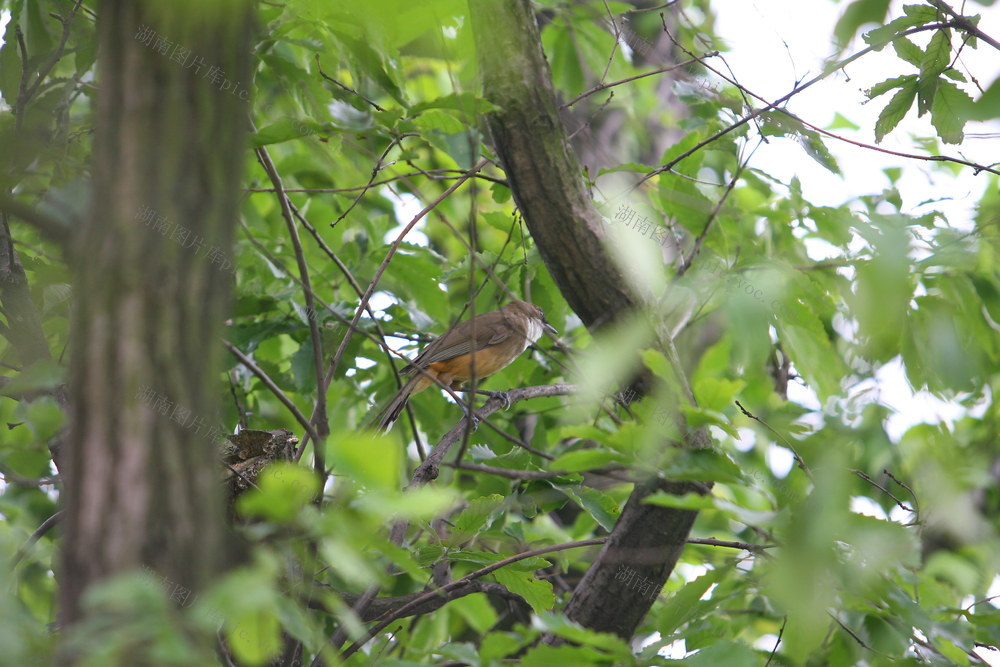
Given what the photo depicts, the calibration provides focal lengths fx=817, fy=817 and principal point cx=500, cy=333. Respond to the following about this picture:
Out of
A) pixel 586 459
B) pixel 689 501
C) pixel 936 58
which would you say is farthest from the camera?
pixel 936 58

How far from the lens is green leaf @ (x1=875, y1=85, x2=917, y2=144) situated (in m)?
2.79

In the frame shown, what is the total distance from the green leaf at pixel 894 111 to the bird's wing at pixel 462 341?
278cm

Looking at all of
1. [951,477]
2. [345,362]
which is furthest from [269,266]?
[951,477]

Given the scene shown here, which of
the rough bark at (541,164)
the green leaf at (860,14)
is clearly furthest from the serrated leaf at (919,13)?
the green leaf at (860,14)

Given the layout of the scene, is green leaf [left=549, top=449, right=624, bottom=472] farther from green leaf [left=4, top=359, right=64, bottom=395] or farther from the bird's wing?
the bird's wing

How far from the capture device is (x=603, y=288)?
2.85 metres

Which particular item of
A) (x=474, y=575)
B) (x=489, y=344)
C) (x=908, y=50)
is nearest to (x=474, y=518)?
(x=474, y=575)

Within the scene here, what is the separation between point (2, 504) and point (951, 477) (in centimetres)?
350

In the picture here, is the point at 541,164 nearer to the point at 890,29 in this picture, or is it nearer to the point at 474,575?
the point at 890,29

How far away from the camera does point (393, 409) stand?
4.38 metres

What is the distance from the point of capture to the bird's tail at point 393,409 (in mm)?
4148

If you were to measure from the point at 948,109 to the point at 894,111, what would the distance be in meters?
0.21

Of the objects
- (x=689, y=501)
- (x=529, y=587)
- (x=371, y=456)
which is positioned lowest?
(x=529, y=587)

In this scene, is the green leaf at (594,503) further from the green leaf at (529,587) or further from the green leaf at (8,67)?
the green leaf at (8,67)
